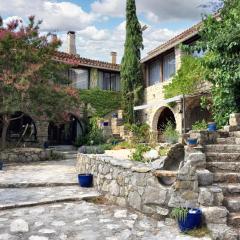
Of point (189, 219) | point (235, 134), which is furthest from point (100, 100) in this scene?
point (189, 219)

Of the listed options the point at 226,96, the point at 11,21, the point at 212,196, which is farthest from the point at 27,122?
the point at 212,196

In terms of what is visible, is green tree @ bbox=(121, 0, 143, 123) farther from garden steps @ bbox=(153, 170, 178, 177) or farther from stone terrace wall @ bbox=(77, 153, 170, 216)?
garden steps @ bbox=(153, 170, 178, 177)

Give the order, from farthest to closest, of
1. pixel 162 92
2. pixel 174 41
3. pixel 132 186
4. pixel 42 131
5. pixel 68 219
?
pixel 42 131 < pixel 162 92 < pixel 174 41 < pixel 132 186 < pixel 68 219

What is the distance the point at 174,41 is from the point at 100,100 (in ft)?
24.7

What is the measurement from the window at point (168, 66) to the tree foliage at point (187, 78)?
232cm

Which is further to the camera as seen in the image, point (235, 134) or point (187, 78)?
point (187, 78)

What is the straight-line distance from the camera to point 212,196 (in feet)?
19.9

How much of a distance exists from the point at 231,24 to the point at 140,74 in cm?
1351

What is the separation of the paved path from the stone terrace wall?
21cm

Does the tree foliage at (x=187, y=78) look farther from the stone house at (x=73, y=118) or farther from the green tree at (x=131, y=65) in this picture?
the stone house at (x=73, y=118)

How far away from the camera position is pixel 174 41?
20562mm

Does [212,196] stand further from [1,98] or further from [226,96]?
[1,98]

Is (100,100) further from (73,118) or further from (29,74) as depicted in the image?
(29,74)

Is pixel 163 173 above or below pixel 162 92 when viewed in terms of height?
below
